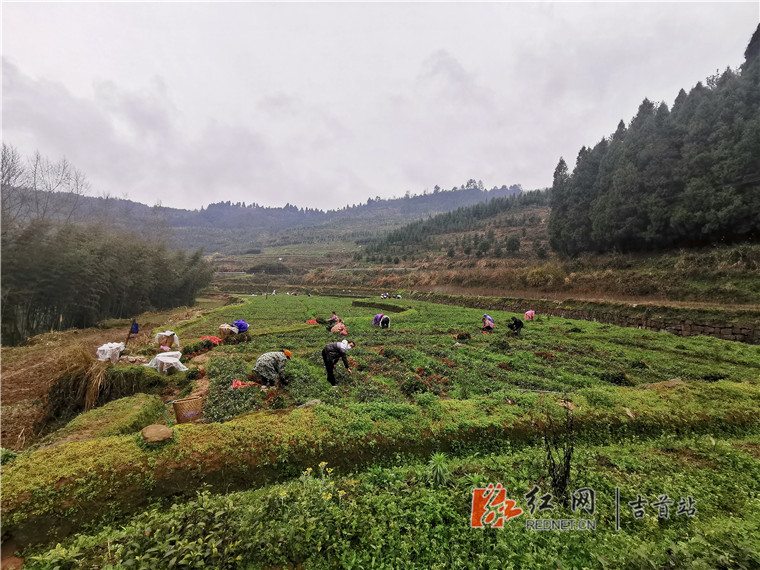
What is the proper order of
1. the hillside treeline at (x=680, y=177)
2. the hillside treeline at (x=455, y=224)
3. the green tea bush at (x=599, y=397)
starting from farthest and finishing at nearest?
the hillside treeline at (x=455, y=224) → the hillside treeline at (x=680, y=177) → the green tea bush at (x=599, y=397)

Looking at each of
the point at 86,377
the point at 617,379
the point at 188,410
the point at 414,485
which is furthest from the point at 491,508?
the point at 86,377

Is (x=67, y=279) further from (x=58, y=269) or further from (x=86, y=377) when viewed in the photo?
(x=86, y=377)

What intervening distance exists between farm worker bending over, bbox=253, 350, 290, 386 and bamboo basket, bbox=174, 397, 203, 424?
239 centimetres

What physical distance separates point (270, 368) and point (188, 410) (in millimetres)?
2940

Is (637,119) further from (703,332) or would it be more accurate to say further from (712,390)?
(712,390)

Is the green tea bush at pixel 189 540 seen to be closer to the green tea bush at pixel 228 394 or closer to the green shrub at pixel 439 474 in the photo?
the green shrub at pixel 439 474

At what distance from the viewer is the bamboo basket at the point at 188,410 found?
8703 mm

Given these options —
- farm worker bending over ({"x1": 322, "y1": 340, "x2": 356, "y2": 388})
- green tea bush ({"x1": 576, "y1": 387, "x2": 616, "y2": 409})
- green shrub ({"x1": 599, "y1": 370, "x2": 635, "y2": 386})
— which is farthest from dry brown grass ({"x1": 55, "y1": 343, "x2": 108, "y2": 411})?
green shrub ({"x1": 599, "y1": 370, "x2": 635, "y2": 386})

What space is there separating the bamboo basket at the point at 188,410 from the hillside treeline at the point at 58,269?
20.7 m

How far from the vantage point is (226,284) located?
78.9 m

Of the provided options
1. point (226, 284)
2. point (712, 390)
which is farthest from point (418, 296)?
point (226, 284)

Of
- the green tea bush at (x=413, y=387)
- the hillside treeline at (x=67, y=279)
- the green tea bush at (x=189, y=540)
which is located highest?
the hillside treeline at (x=67, y=279)

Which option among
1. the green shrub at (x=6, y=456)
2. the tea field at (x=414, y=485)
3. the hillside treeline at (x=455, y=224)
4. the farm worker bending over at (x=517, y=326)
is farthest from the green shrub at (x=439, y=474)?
the hillside treeline at (x=455, y=224)

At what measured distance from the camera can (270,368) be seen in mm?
11305
